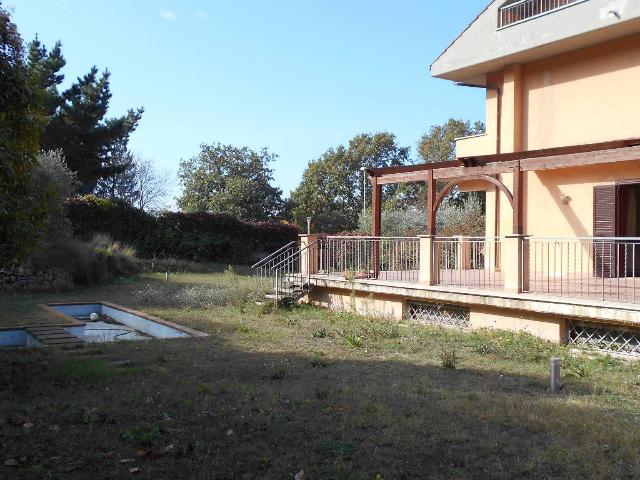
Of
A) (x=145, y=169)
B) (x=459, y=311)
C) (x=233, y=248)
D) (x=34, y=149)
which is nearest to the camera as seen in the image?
(x=34, y=149)

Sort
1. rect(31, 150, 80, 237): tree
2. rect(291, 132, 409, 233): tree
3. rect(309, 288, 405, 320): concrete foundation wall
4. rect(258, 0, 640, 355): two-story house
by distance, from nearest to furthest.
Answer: rect(258, 0, 640, 355): two-story house → rect(309, 288, 405, 320): concrete foundation wall → rect(31, 150, 80, 237): tree → rect(291, 132, 409, 233): tree

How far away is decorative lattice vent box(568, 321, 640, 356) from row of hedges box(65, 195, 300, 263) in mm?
20312

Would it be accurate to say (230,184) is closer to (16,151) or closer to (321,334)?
(321,334)

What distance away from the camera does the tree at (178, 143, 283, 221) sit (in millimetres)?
38312

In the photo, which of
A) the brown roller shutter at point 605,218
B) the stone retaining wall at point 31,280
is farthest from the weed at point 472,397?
the stone retaining wall at point 31,280

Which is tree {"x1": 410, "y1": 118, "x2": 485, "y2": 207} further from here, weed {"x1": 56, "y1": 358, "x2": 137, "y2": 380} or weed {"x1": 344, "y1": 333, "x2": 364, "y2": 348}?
weed {"x1": 56, "y1": 358, "x2": 137, "y2": 380}

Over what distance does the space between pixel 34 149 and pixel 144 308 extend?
8.13 meters

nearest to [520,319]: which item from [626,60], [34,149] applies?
[626,60]

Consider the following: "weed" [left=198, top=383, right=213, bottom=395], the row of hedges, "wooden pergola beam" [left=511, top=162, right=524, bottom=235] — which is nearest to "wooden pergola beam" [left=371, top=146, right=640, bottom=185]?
"wooden pergola beam" [left=511, top=162, right=524, bottom=235]

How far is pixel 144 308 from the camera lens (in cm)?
1523

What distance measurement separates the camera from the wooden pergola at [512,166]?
35.3ft

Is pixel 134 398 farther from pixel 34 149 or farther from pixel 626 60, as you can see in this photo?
pixel 626 60

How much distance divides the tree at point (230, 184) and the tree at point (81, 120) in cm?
790

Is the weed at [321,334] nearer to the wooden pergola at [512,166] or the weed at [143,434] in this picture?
the wooden pergola at [512,166]
